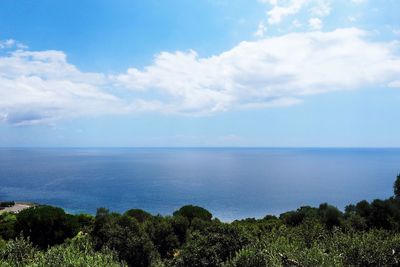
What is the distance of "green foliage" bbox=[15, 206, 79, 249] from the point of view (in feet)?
133

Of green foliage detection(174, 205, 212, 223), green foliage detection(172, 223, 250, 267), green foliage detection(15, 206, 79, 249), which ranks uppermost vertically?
green foliage detection(172, 223, 250, 267)

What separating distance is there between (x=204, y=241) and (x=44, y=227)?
25.8 metres

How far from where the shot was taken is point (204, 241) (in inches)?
885

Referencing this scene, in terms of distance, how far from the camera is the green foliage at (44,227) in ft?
133

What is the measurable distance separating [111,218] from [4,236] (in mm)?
16567

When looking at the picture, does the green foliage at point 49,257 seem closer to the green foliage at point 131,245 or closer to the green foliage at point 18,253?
the green foliage at point 18,253

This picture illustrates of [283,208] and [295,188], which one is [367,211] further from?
[295,188]

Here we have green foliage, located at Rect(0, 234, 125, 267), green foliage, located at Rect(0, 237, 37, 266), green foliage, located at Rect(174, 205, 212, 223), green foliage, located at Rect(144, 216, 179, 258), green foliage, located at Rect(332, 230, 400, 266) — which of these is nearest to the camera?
green foliage, located at Rect(0, 234, 125, 267)

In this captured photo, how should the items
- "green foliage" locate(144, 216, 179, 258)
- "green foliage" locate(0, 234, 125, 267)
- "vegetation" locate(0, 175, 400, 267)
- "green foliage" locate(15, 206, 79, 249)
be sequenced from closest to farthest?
"green foliage" locate(0, 234, 125, 267)
"vegetation" locate(0, 175, 400, 267)
"green foliage" locate(144, 216, 179, 258)
"green foliage" locate(15, 206, 79, 249)

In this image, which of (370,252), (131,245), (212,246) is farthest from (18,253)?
(370,252)

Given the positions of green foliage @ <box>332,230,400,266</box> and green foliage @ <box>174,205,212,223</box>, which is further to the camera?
green foliage @ <box>174,205,212,223</box>

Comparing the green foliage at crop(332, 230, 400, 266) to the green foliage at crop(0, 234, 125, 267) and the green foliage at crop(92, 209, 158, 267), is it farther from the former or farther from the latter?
the green foliage at crop(92, 209, 158, 267)

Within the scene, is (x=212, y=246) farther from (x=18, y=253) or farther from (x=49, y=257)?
(x=18, y=253)

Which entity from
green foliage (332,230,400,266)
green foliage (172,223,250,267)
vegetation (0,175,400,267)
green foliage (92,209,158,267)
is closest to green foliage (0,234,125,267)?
vegetation (0,175,400,267)
